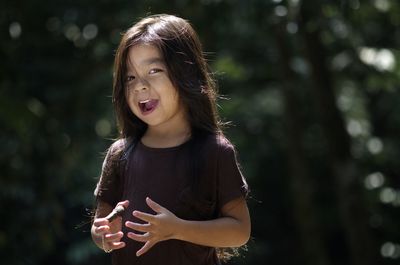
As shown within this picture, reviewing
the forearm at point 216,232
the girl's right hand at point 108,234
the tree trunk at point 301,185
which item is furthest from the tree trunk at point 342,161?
the girl's right hand at point 108,234

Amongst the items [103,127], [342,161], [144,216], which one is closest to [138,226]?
[144,216]

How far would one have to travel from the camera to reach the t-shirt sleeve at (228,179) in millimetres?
2314

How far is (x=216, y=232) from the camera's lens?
2.24 m

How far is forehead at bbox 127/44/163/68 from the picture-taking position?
2.40 meters

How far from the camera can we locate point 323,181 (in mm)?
10336

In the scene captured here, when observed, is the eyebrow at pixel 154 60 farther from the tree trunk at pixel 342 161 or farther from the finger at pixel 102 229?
the tree trunk at pixel 342 161

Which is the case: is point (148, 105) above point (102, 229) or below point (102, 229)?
above

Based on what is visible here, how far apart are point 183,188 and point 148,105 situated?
0.29 metres

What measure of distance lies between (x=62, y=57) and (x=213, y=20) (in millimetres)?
1475

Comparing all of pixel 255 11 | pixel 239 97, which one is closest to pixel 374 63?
pixel 239 97

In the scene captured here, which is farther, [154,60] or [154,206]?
[154,60]

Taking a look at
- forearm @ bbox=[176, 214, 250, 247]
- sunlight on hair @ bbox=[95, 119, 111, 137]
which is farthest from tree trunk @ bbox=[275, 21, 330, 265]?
forearm @ bbox=[176, 214, 250, 247]

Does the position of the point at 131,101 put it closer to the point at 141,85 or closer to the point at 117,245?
the point at 141,85

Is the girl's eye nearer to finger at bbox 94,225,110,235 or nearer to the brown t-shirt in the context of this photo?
the brown t-shirt
